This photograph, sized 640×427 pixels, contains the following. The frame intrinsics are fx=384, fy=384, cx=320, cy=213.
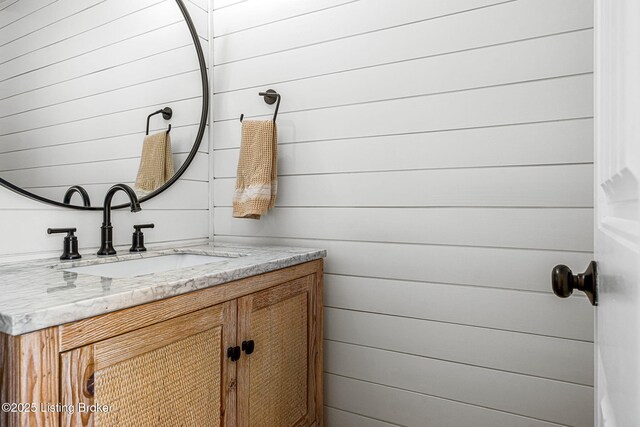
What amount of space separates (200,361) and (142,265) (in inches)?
22.5

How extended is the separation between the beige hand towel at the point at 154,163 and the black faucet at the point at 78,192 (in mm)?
181

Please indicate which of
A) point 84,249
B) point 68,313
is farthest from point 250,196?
point 68,313

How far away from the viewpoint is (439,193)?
1.30 meters

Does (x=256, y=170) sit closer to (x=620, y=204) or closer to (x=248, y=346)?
(x=248, y=346)

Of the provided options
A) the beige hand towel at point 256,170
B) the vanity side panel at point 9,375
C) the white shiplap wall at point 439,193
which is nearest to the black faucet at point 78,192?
the beige hand towel at point 256,170

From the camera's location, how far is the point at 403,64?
1.35 meters

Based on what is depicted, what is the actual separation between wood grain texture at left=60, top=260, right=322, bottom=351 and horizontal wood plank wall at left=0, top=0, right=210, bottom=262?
2.15ft

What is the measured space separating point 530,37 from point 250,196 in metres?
1.06

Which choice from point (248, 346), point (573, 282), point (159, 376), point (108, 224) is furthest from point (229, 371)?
point (573, 282)

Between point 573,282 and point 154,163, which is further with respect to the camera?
point 154,163

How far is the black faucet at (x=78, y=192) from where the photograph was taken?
49.3 inches

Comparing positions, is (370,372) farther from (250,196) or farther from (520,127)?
(520,127)

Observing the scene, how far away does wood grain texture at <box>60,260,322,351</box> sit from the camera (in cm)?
66

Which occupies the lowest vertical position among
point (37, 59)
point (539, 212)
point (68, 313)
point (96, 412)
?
point (96, 412)
